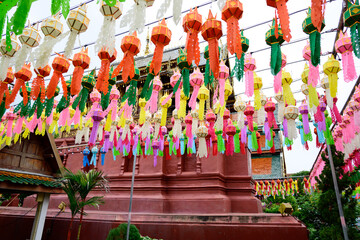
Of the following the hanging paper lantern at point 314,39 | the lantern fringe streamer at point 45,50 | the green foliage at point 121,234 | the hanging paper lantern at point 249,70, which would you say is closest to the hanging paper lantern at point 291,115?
the hanging paper lantern at point 249,70

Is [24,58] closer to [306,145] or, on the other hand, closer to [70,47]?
[70,47]

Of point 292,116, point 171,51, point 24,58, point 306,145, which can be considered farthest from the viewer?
point 171,51

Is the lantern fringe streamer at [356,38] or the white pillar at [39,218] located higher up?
the lantern fringe streamer at [356,38]

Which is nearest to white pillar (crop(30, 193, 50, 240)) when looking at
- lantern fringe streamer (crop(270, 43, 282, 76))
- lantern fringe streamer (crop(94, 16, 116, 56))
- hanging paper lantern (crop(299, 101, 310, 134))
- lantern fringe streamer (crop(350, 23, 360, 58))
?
lantern fringe streamer (crop(94, 16, 116, 56))

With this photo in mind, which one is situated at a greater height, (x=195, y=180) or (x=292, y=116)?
(x=292, y=116)

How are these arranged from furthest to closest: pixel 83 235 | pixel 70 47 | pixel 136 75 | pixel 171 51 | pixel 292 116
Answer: pixel 171 51, pixel 83 235, pixel 292 116, pixel 136 75, pixel 70 47

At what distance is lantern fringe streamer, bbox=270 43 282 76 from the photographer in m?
2.87

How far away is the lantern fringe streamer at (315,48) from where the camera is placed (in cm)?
259

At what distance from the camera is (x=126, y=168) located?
34.8ft

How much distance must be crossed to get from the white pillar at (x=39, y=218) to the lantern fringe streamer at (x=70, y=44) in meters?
4.84

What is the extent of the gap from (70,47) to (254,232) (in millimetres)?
6657

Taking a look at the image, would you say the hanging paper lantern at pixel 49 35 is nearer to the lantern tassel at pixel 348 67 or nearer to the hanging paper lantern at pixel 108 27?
the hanging paper lantern at pixel 108 27

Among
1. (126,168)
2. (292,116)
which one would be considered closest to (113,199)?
(126,168)

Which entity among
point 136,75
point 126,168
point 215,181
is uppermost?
point 136,75
